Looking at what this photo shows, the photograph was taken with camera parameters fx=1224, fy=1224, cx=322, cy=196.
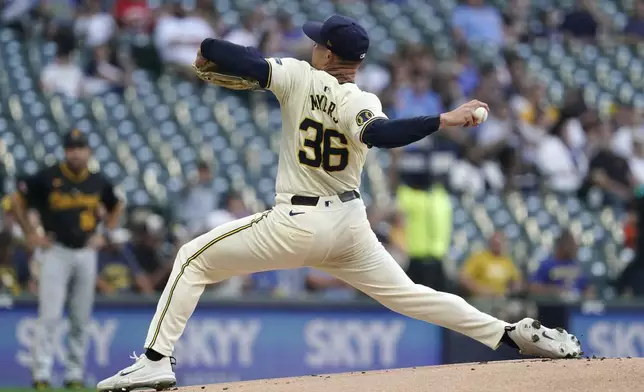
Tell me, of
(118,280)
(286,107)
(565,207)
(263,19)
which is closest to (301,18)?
(263,19)

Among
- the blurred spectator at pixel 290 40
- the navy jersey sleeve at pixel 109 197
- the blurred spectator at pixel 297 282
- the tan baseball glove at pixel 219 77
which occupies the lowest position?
the blurred spectator at pixel 297 282

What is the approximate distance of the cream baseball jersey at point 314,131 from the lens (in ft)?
21.4

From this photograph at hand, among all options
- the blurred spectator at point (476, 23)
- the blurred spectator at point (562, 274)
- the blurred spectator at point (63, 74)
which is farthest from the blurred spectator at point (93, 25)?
the blurred spectator at point (562, 274)

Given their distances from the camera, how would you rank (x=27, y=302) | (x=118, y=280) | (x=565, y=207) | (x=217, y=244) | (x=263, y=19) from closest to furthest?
(x=217, y=244)
(x=27, y=302)
(x=118, y=280)
(x=565, y=207)
(x=263, y=19)

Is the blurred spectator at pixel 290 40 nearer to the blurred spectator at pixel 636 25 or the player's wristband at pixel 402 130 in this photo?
the blurred spectator at pixel 636 25

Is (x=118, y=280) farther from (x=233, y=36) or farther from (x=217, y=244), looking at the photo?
(x=217, y=244)

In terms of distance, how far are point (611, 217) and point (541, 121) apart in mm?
1579

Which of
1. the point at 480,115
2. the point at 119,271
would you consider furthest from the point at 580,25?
the point at 480,115

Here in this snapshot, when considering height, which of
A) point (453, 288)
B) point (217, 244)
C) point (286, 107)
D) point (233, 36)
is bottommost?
point (453, 288)

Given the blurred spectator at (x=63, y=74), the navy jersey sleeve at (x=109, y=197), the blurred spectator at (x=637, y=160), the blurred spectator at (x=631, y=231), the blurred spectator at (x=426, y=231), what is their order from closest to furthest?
1. the navy jersey sleeve at (x=109, y=197)
2. the blurred spectator at (x=426, y=231)
3. the blurred spectator at (x=631, y=231)
4. the blurred spectator at (x=63, y=74)
5. the blurred spectator at (x=637, y=160)

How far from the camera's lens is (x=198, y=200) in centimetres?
1288

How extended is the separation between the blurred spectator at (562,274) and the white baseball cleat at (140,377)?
23.1 feet

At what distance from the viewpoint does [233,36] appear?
15.1 m

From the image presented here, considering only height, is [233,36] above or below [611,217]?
above
